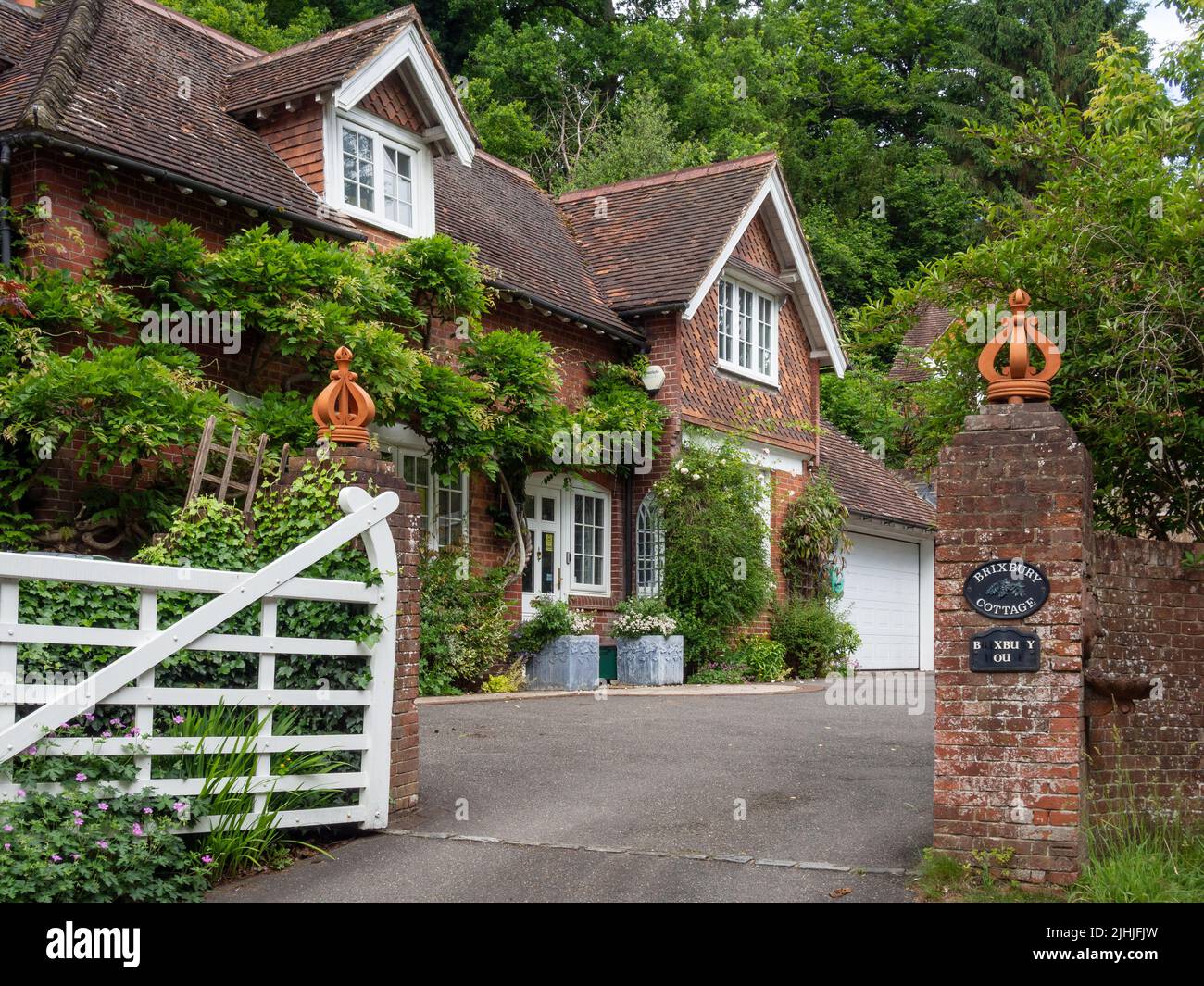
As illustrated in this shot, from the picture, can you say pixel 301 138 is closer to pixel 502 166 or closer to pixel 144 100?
pixel 144 100

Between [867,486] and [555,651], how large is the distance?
31.1 feet

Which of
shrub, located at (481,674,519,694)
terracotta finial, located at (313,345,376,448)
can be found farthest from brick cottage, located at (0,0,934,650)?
terracotta finial, located at (313,345,376,448)

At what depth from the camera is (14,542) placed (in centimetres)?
1018

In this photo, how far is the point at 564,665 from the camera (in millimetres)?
15609

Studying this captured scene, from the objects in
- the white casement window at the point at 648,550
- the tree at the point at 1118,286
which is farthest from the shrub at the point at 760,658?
the tree at the point at 1118,286

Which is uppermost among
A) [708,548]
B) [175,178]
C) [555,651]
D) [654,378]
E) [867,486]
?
[175,178]

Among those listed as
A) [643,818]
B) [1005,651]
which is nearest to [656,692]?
[643,818]

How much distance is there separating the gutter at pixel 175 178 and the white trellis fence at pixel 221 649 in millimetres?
5592

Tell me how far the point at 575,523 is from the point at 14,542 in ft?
28.5

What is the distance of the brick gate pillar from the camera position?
6109 mm

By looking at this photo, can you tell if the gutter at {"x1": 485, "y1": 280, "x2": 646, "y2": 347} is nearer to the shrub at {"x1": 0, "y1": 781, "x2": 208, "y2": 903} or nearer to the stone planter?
the stone planter

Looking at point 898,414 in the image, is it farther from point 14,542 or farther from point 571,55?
point 571,55

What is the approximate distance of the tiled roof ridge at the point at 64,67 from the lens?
1080 cm

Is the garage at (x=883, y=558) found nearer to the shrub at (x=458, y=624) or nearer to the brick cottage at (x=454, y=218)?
the brick cottage at (x=454, y=218)
